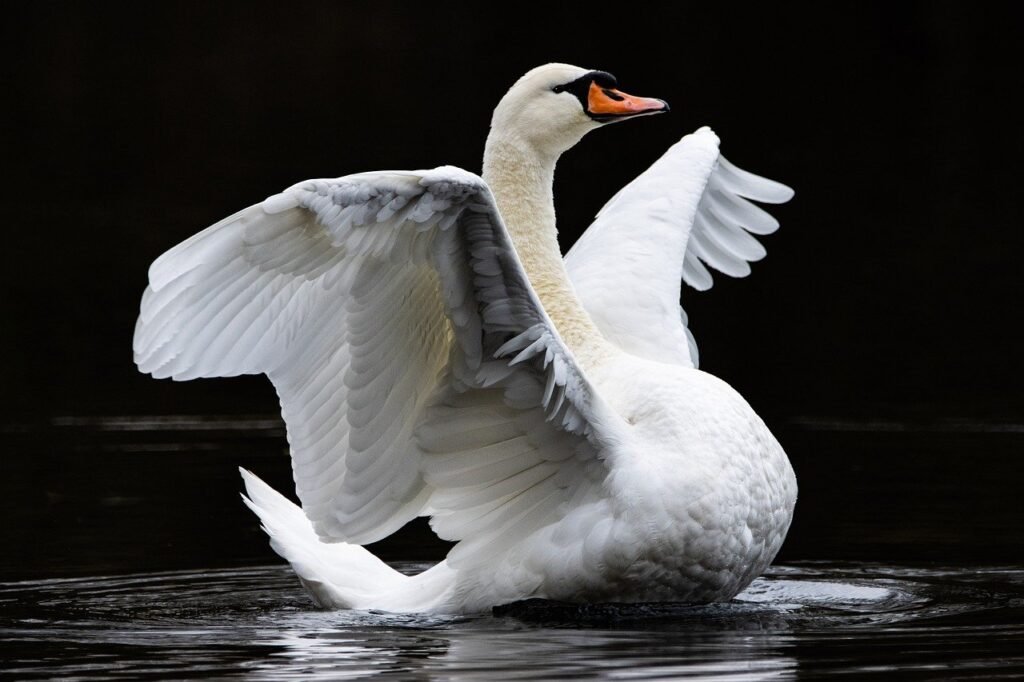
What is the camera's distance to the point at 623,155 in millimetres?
25344

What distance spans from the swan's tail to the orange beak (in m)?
2.00

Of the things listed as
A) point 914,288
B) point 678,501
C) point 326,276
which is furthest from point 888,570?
point 914,288

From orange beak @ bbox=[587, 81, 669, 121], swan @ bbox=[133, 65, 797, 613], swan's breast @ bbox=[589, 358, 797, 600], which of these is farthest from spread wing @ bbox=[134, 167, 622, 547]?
orange beak @ bbox=[587, 81, 669, 121]

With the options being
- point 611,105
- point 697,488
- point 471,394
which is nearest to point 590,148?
point 611,105

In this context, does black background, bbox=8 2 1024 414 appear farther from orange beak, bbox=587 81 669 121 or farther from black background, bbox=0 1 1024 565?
orange beak, bbox=587 81 669 121

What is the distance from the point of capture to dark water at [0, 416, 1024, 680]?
22.5 ft

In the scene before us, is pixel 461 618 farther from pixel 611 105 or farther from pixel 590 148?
pixel 590 148

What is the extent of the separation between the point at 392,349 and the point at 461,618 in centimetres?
113

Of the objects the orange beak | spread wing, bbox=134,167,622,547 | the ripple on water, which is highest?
the orange beak

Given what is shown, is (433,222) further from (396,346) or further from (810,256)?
(810,256)

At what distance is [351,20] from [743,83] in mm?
6810

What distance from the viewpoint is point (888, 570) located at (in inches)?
345

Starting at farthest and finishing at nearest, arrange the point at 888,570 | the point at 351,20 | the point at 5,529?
1. the point at 351,20
2. the point at 5,529
3. the point at 888,570

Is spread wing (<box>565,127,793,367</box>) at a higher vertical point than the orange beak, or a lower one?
lower
